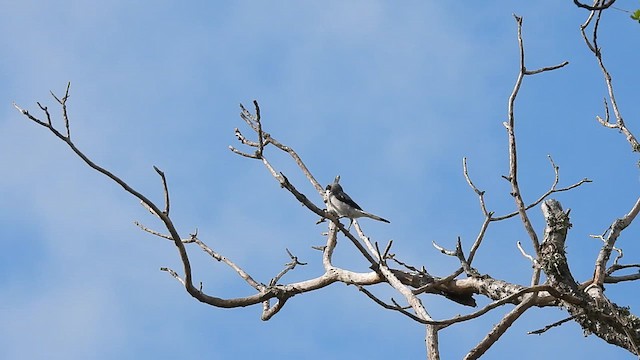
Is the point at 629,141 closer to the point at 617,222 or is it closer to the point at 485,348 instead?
the point at 617,222

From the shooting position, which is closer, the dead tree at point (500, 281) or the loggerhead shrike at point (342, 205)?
the dead tree at point (500, 281)

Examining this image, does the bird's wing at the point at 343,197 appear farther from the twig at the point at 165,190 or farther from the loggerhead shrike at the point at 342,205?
the twig at the point at 165,190

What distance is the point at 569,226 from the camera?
5352 millimetres

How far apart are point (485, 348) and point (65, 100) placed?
3.16 m

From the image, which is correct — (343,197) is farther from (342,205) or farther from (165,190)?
(165,190)

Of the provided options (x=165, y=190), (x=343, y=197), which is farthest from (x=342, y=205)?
(x=165, y=190)

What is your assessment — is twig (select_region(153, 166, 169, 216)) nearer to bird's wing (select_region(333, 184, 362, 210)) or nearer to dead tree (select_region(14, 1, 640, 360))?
dead tree (select_region(14, 1, 640, 360))

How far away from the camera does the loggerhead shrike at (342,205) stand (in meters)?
7.95

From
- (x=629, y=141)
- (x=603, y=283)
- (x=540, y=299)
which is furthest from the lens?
(x=629, y=141)

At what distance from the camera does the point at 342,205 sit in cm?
804

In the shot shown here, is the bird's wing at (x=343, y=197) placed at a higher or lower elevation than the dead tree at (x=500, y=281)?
higher

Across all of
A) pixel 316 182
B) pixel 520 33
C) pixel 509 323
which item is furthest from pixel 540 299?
pixel 316 182

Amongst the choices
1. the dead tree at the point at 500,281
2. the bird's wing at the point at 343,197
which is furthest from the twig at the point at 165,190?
the bird's wing at the point at 343,197

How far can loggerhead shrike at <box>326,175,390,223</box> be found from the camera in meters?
7.95
